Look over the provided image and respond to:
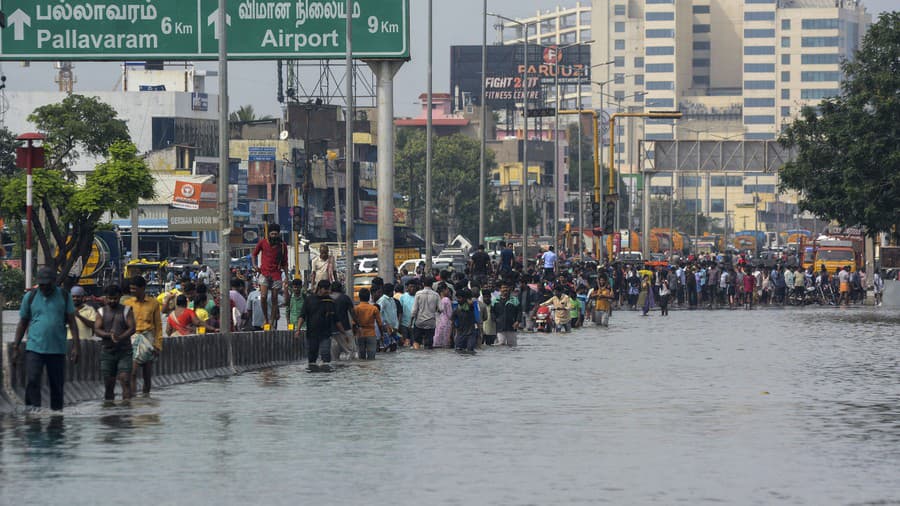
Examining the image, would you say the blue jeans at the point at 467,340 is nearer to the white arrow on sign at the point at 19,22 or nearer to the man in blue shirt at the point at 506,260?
the white arrow on sign at the point at 19,22

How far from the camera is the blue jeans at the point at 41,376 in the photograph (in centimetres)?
1723

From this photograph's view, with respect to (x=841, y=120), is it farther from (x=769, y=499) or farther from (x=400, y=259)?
(x=769, y=499)

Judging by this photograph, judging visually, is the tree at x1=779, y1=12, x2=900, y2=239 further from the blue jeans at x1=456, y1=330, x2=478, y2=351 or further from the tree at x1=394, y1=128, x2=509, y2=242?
the tree at x1=394, y1=128, x2=509, y2=242

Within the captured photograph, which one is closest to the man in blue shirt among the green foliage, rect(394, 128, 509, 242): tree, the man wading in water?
the man wading in water

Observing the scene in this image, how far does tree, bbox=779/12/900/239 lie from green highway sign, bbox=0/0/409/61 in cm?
3158

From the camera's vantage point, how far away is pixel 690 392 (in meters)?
21.6

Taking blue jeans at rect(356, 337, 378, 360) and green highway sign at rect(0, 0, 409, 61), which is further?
green highway sign at rect(0, 0, 409, 61)

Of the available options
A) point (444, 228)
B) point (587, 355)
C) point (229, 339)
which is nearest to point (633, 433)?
point (229, 339)

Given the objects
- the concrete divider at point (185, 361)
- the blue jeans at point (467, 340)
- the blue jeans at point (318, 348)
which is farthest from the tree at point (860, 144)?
the blue jeans at point (318, 348)

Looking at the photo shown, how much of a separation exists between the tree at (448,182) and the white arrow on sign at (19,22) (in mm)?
96240

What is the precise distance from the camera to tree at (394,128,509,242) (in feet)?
425

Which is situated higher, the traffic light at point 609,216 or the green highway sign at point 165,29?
the green highway sign at point 165,29

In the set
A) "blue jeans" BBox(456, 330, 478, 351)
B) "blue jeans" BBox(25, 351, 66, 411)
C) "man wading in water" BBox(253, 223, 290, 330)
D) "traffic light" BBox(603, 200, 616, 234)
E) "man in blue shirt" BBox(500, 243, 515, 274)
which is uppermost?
"traffic light" BBox(603, 200, 616, 234)

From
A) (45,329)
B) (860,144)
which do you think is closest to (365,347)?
(45,329)
